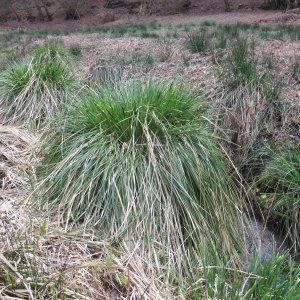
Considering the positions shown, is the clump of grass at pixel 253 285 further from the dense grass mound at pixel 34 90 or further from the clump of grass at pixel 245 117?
the dense grass mound at pixel 34 90

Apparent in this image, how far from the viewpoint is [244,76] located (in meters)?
4.83

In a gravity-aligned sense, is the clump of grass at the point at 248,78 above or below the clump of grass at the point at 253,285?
above

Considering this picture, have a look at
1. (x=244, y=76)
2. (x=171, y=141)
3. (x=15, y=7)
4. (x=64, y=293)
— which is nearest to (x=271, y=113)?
(x=244, y=76)

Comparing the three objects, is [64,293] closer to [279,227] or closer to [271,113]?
[279,227]

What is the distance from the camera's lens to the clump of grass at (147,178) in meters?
3.07

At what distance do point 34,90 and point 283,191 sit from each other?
2.90 metres

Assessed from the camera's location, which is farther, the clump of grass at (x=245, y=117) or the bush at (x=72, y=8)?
the bush at (x=72, y=8)

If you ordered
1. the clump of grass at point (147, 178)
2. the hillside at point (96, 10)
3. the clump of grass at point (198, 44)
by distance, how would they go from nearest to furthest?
the clump of grass at point (147, 178) → the clump of grass at point (198, 44) → the hillside at point (96, 10)

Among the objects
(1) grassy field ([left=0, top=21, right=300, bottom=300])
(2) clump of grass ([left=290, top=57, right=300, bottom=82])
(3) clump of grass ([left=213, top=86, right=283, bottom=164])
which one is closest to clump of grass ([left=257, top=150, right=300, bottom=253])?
(1) grassy field ([left=0, top=21, right=300, bottom=300])

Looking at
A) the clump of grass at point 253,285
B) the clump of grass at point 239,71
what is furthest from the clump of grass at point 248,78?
the clump of grass at point 253,285

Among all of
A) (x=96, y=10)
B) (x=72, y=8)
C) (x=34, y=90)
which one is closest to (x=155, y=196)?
(x=34, y=90)

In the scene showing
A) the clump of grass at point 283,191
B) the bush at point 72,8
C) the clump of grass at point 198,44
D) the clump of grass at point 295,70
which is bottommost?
the clump of grass at point 283,191

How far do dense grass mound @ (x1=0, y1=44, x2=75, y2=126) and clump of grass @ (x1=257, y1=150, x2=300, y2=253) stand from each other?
90.3 inches

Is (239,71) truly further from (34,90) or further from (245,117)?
(34,90)
